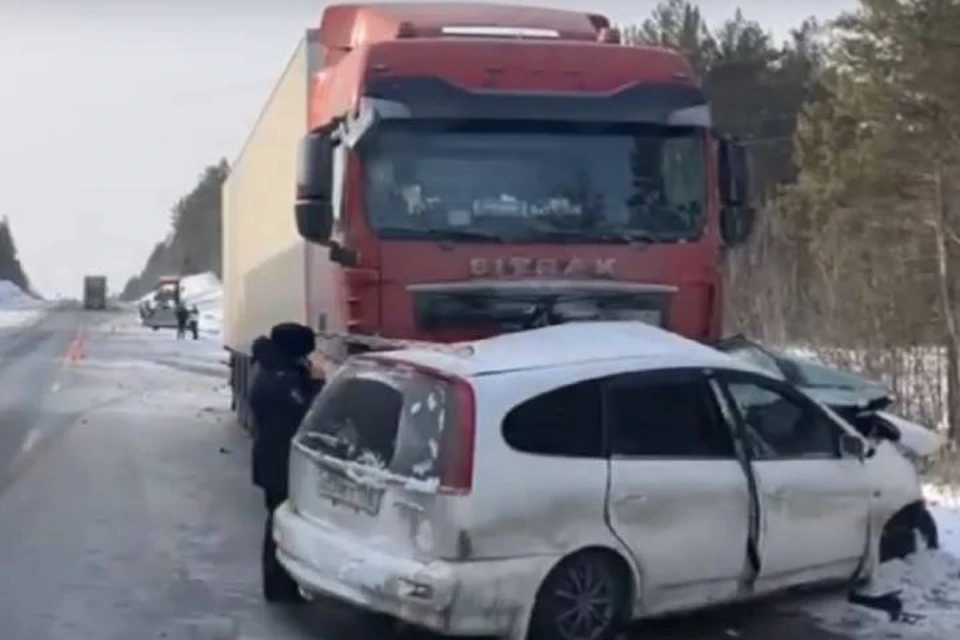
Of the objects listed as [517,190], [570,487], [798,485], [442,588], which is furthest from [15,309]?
[442,588]

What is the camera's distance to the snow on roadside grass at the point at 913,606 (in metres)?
9.34

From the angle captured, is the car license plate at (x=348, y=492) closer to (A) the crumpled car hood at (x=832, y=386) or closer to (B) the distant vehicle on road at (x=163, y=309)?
(A) the crumpled car hood at (x=832, y=386)

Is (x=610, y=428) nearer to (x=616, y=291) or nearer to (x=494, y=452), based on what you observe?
(x=494, y=452)

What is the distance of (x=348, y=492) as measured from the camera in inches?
348

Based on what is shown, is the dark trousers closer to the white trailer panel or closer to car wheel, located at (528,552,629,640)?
car wheel, located at (528,552,629,640)

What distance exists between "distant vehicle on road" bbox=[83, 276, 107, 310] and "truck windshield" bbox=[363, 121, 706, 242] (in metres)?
110

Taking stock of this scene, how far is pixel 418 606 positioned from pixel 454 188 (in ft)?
12.5

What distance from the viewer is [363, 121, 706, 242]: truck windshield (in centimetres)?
1134

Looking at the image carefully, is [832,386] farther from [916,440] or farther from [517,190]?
[517,190]

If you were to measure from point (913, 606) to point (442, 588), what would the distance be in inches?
120

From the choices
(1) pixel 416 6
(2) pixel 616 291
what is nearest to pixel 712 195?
(2) pixel 616 291

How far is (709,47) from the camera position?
65.4m

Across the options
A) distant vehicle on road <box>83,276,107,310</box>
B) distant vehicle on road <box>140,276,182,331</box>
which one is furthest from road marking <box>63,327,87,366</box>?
distant vehicle on road <box>83,276,107,310</box>

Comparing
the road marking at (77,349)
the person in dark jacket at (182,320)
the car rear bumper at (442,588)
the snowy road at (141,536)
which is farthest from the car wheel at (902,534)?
the person in dark jacket at (182,320)
